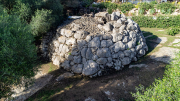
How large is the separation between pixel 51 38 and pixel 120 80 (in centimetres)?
817

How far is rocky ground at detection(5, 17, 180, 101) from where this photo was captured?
7.24m

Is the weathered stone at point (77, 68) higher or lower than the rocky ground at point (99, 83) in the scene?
higher

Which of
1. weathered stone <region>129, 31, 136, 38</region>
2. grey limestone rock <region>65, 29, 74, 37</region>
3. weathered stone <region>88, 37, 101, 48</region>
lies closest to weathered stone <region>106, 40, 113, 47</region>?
weathered stone <region>88, 37, 101, 48</region>

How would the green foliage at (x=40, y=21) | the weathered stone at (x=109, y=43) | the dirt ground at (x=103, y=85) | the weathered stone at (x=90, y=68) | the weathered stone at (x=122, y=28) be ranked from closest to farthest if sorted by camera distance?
the dirt ground at (x=103, y=85) < the weathered stone at (x=90, y=68) < the weathered stone at (x=109, y=43) < the green foliage at (x=40, y=21) < the weathered stone at (x=122, y=28)

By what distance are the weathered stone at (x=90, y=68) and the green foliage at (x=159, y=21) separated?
15655 mm

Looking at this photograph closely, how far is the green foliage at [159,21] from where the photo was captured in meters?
18.5

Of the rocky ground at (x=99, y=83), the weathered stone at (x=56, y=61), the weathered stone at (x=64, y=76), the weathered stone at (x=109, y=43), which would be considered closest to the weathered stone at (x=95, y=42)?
the weathered stone at (x=109, y=43)

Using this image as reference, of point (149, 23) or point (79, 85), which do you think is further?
point (149, 23)

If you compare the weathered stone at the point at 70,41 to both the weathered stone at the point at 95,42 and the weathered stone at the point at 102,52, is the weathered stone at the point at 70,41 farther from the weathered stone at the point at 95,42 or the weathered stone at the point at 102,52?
the weathered stone at the point at 102,52

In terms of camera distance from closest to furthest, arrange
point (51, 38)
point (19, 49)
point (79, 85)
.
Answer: point (19, 49) → point (79, 85) → point (51, 38)

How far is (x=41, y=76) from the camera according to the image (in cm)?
970

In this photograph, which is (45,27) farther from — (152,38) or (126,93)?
(152,38)

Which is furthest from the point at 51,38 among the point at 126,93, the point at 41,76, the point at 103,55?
the point at 126,93

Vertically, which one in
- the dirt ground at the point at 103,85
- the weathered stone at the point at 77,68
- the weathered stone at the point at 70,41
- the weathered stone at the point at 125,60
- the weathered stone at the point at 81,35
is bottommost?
the dirt ground at the point at 103,85
